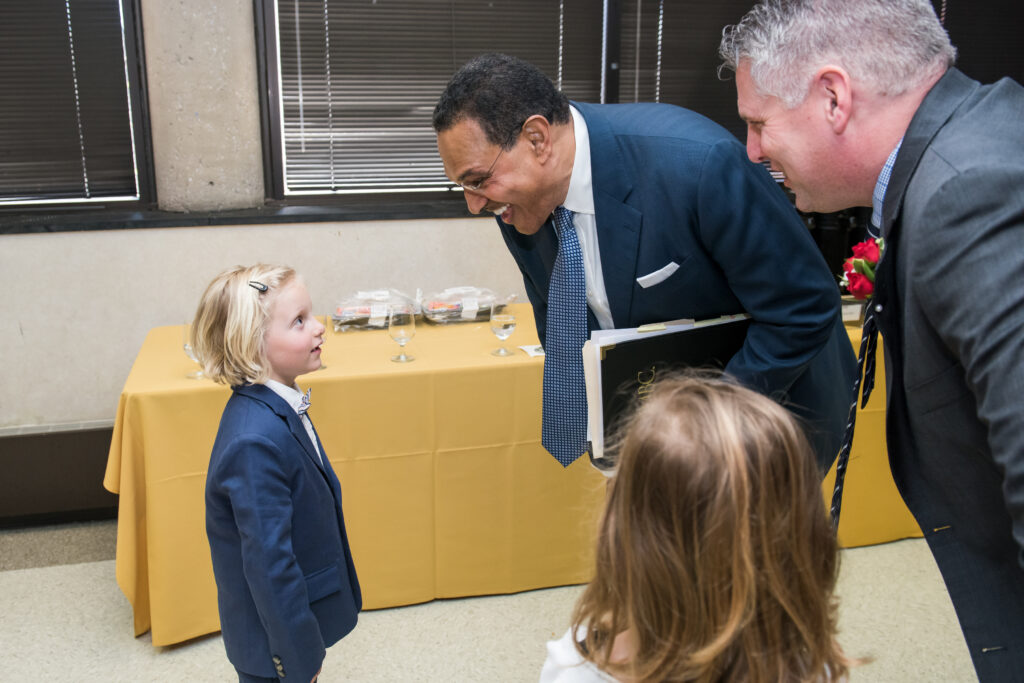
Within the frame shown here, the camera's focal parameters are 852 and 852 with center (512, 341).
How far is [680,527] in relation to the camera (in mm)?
856

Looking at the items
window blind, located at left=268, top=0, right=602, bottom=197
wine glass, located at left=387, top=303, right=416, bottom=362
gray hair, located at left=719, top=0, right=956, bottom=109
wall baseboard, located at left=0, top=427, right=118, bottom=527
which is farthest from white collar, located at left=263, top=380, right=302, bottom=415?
window blind, located at left=268, top=0, right=602, bottom=197

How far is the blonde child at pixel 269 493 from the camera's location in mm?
1526

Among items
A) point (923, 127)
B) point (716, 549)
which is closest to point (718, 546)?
point (716, 549)

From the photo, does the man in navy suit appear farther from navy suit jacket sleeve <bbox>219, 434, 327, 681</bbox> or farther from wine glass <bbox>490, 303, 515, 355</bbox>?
wine glass <bbox>490, 303, 515, 355</bbox>

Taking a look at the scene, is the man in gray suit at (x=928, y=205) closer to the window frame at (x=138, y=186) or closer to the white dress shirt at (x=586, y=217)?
the white dress shirt at (x=586, y=217)

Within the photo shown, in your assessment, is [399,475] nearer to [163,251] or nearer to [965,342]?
[163,251]

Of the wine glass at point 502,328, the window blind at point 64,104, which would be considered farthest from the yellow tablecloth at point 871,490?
the window blind at point 64,104

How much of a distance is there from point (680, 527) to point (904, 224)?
450 mm

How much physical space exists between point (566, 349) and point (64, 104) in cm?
231

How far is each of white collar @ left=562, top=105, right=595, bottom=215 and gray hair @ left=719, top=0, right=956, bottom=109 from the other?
0.53m

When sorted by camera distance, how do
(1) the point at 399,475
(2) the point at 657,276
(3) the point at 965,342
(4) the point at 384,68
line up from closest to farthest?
(3) the point at 965,342
(2) the point at 657,276
(1) the point at 399,475
(4) the point at 384,68

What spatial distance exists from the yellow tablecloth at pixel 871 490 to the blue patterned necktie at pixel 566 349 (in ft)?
3.92

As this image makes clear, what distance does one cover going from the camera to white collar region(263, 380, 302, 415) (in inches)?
64.9

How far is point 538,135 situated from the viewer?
1.53 meters
